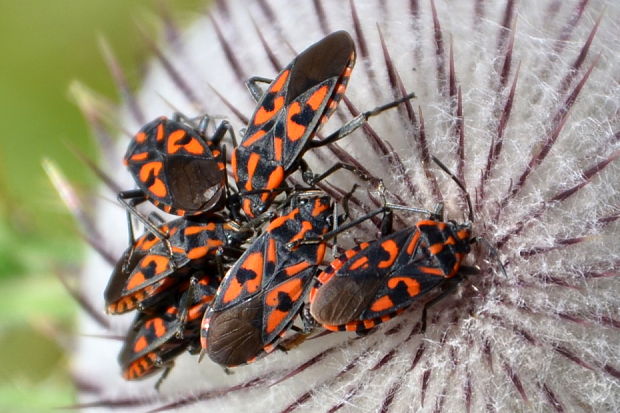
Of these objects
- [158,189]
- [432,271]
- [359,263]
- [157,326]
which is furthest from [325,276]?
[158,189]

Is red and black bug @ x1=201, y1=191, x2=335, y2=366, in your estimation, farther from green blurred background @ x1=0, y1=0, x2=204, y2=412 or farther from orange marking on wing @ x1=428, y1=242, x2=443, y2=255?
green blurred background @ x1=0, y1=0, x2=204, y2=412

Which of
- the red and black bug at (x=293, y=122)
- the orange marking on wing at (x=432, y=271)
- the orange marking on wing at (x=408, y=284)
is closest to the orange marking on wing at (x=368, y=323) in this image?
the orange marking on wing at (x=408, y=284)

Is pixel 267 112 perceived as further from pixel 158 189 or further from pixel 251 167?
pixel 158 189

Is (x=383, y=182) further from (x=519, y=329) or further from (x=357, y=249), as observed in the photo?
(x=519, y=329)

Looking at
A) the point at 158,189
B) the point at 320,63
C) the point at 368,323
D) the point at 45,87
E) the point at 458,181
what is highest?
the point at 320,63

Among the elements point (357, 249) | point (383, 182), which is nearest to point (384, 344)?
point (357, 249)

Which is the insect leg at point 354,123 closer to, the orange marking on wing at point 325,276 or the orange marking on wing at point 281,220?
the orange marking on wing at point 281,220
